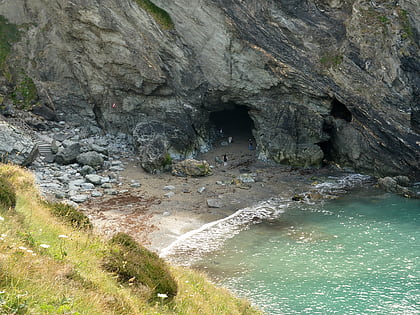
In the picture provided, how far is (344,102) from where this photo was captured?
42000 mm

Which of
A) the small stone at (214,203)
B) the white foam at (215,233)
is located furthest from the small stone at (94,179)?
the white foam at (215,233)

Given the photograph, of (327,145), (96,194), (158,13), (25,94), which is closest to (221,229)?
(96,194)

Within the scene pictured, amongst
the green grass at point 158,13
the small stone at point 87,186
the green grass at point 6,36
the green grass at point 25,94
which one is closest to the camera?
the small stone at point 87,186

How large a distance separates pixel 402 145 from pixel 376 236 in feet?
49.2

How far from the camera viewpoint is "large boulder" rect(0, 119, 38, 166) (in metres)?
38.5

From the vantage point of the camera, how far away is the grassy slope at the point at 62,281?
24.3 ft

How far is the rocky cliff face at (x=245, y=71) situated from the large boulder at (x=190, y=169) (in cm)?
290

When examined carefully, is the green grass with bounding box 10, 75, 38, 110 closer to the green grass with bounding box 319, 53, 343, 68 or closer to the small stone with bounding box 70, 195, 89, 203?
the small stone with bounding box 70, 195, 89, 203

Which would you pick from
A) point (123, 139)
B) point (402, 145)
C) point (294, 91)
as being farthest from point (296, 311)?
point (123, 139)

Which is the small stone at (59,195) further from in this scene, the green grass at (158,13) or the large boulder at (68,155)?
the green grass at (158,13)

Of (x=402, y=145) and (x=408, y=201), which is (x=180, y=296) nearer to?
(x=408, y=201)

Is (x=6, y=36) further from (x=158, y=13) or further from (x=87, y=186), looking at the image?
(x=87, y=186)

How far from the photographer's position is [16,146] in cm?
3919

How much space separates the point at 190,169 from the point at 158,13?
18651mm
